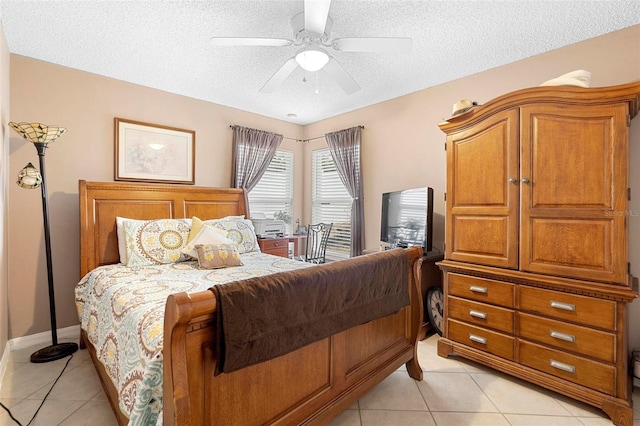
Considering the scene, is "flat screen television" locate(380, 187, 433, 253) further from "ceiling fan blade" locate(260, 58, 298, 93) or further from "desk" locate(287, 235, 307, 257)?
"ceiling fan blade" locate(260, 58, 298, 93)

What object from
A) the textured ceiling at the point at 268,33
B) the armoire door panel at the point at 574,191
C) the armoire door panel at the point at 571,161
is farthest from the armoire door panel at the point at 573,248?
the textured ceiling at the point at 268,33

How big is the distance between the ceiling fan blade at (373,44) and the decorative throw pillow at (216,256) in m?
1.82

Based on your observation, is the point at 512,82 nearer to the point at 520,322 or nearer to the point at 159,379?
the point at 520,322

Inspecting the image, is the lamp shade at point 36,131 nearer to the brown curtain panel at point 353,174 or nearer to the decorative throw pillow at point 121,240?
the decorative throw pillow at point 121,240

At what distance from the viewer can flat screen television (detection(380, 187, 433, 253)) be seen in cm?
296

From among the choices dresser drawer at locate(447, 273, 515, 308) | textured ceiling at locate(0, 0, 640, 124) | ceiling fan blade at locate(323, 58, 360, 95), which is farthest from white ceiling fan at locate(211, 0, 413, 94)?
dresser drawer at locate(447, 273, 515, 308)

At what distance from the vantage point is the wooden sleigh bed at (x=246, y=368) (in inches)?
41.2

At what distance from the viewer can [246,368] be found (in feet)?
4.22

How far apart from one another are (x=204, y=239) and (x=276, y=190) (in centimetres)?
202

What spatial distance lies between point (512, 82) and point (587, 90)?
1.02 meters

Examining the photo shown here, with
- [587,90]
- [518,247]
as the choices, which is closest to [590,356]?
[518,247]

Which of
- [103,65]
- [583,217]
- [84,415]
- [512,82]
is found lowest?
[84,415]

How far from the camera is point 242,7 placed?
79.4 inches

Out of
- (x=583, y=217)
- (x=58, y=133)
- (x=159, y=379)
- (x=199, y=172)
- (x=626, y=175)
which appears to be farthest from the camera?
(x=199, y=172)
